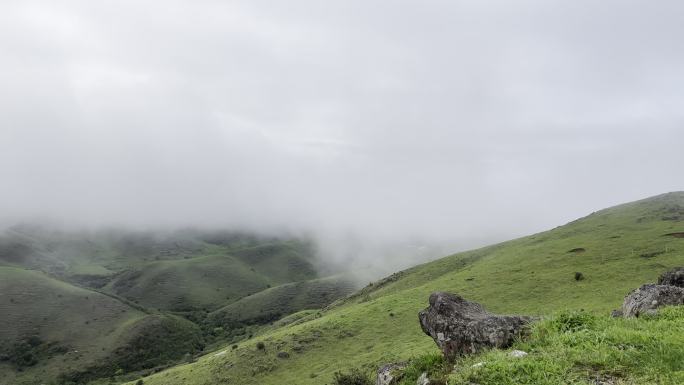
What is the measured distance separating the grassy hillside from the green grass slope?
91306 millimetres

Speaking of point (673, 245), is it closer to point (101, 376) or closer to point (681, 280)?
point (681, 280)

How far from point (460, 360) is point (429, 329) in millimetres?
3624

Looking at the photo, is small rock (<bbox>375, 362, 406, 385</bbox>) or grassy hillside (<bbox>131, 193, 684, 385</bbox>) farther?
grassy hillside (<bbox>131, 193, 684, 385</bbox>)

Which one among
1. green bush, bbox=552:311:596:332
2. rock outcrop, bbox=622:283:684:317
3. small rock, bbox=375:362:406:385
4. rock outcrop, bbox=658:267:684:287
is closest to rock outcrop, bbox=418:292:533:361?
green bush, bbox=552:311:596:332

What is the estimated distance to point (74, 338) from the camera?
168625mm

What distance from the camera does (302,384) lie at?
168ft

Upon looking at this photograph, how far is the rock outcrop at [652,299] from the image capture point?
14.5 m

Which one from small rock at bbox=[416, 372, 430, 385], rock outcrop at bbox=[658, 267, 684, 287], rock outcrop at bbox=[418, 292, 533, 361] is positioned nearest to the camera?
small rock at bbox=[416, 372, 430, 385]

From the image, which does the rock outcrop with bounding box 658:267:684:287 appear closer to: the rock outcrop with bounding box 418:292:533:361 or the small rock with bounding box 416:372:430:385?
the rock outcrop with bounding box 418:292:533:361

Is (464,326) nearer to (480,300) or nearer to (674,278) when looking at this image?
(674,278)

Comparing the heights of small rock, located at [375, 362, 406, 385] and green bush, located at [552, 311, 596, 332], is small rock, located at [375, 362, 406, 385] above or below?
below

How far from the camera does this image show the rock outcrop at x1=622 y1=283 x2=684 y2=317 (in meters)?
14.5

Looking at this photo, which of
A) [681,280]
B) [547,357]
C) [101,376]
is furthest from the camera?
[101,376]

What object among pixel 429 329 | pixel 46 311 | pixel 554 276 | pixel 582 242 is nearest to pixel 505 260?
pixel 582 242
